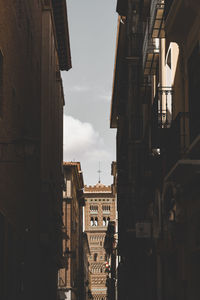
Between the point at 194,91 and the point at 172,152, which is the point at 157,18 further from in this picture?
the point at 172,152

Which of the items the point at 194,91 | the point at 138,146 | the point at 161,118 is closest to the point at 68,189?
the point at 138,146

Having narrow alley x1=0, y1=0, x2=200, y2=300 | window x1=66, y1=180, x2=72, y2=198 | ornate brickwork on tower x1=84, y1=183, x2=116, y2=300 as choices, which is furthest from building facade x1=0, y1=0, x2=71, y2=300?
ornate brickwork on tower x1=84, y1=183, x2=116, y2=300

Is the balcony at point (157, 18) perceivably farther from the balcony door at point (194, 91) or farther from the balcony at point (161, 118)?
the balcony door at point (194, 91)

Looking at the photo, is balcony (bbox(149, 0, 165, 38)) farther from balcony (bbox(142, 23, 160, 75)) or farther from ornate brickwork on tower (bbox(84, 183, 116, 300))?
ornate brickwork on tower (bbox(84, 183, 116, 300))

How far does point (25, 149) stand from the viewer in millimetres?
15484

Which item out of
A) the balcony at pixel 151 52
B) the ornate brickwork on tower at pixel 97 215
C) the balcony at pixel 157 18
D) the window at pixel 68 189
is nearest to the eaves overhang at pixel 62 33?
the window at pixel 68 189

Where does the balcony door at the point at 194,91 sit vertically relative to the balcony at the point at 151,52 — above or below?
below

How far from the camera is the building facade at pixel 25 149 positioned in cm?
1793

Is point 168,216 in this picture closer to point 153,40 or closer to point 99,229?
point 153,40

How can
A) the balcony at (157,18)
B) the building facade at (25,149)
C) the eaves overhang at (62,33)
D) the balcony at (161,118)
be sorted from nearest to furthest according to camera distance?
the balcony at (161,118)
the balcony at (157,18)
the building facade at (25,149)
the eaves overhang at (62,33)

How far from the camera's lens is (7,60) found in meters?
18.4

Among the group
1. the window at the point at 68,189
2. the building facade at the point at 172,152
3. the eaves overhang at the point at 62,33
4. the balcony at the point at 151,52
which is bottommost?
the building facade at the point at 172,152

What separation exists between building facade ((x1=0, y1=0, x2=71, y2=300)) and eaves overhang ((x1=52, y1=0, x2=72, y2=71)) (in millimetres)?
100

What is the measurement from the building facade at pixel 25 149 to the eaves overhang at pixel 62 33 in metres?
0.10
